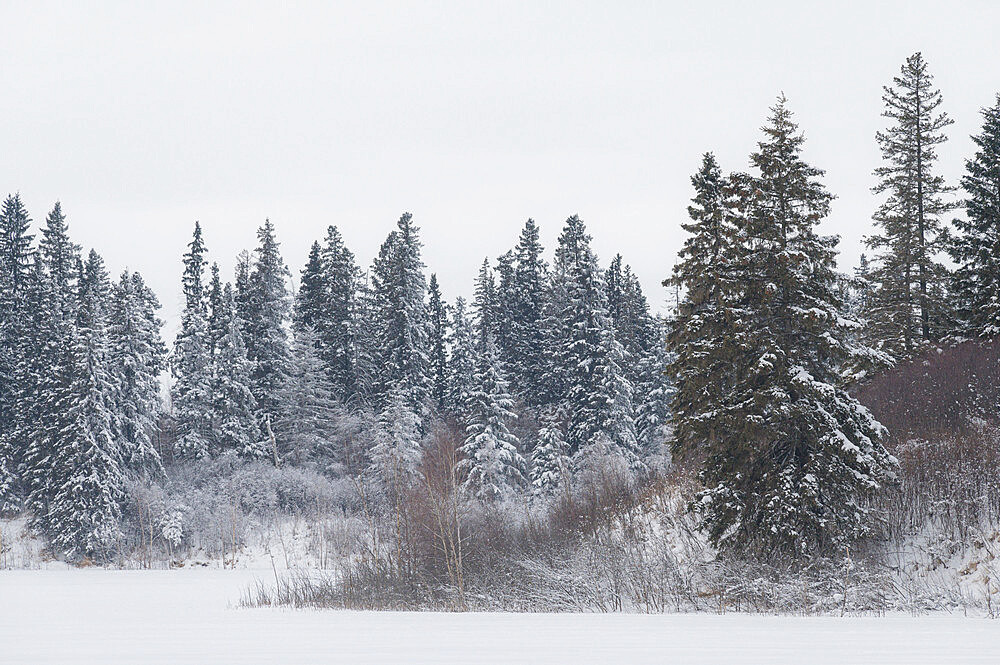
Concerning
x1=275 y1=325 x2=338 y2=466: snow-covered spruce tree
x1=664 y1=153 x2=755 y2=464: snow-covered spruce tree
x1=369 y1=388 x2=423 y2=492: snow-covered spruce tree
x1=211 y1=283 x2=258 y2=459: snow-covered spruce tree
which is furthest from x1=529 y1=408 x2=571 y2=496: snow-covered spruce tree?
x1=664 y1=153 x2=755 y2=464: snow-covered spruce tree

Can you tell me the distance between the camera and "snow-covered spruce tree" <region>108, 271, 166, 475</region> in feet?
209

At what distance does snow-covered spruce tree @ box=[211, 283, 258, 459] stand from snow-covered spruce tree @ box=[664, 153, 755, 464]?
48.5 m

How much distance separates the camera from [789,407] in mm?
20938

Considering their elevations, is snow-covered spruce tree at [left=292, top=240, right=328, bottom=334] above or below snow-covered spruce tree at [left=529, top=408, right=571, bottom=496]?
above

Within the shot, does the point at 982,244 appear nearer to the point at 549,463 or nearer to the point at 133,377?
the point at 549,463

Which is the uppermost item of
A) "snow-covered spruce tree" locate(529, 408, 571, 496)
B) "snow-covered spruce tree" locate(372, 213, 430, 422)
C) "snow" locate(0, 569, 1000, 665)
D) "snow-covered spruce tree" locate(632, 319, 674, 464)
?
"snow-covered spruce tree" locate(372, 213, 430, 422)

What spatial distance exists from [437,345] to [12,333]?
3418 cm

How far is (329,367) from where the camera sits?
71438 mm

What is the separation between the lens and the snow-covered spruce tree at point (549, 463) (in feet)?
176

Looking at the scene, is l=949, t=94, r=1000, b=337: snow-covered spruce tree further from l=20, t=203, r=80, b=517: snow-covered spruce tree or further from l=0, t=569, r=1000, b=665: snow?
l=20, t=203, r=80, b=517: snow-covered spruce tree

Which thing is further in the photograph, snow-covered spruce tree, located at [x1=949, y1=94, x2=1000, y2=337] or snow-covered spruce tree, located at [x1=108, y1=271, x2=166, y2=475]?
snow-covered spruce tree, located at [x1=108, y1=271, x2=166, y2=475]

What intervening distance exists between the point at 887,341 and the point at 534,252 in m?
47.7

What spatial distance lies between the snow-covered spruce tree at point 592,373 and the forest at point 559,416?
0.89ft

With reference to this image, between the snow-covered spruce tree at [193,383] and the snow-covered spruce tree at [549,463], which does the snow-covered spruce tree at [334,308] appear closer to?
the snow-covered spruce tree at [193,383]
